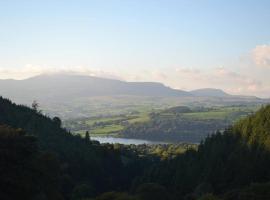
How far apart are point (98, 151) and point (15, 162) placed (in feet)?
264

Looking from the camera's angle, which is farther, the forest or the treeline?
the treeline

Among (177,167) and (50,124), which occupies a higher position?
(50,124)

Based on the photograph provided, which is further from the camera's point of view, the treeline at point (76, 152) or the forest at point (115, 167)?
the treeline at point (76, 152)

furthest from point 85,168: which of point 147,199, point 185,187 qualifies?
point 147,199

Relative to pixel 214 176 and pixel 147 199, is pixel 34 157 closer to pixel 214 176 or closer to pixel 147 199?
pixel 147 199

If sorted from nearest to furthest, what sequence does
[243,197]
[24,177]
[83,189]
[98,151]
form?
[24,177]
[243,197]
[83,189]
[98,151]

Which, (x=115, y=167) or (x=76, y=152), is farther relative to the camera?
(x=115, y=167)

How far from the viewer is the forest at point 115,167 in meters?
41.4

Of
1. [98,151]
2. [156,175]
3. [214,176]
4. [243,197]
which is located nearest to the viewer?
[243,197]

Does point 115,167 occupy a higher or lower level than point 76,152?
lower

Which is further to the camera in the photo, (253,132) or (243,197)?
(253,132)

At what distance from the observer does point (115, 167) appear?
11756 cm

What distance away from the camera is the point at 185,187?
8831 centimetres

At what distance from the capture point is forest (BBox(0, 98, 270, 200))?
41406mm
